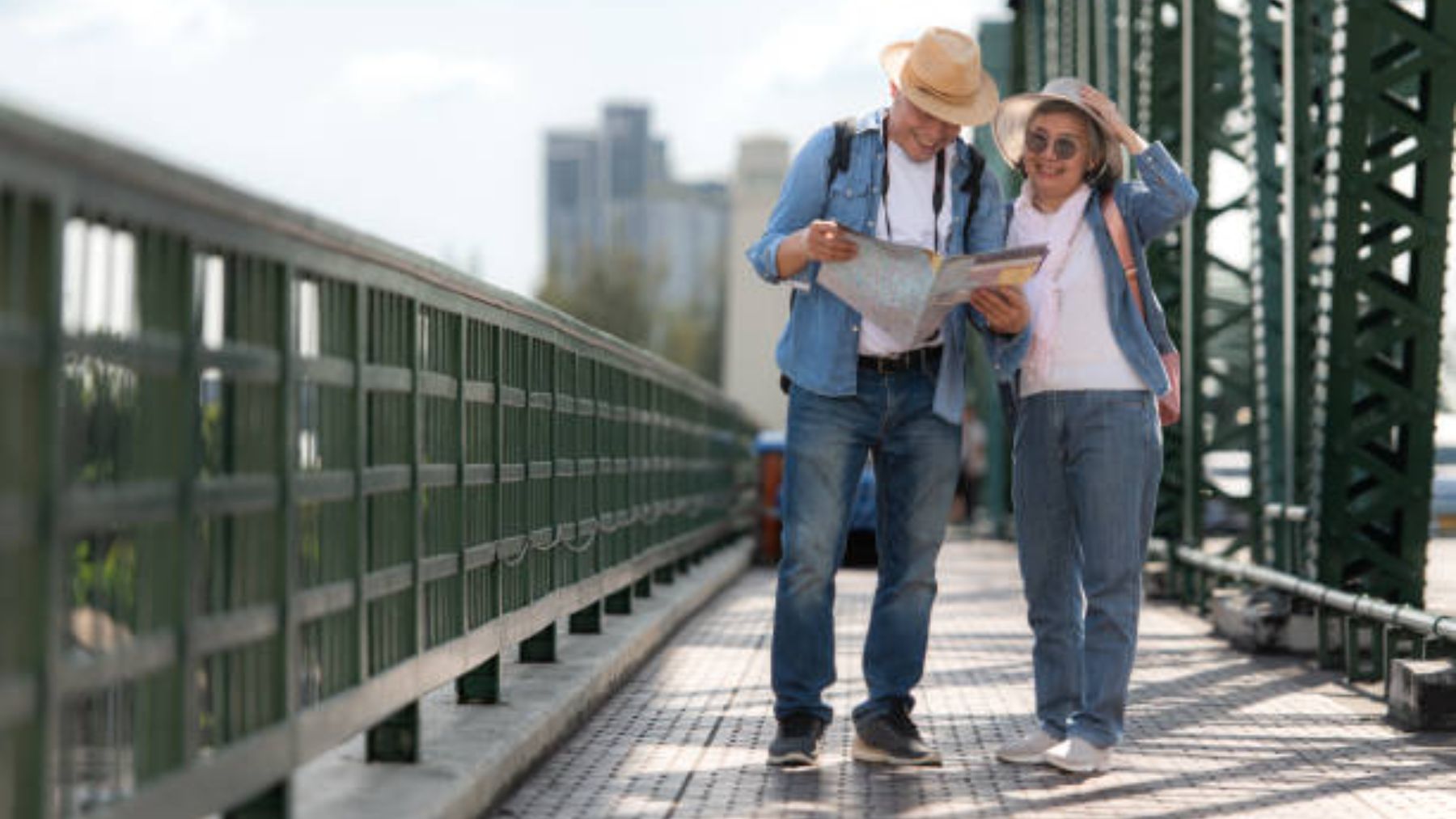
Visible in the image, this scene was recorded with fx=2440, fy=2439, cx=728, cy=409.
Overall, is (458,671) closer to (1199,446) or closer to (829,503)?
(829,503)

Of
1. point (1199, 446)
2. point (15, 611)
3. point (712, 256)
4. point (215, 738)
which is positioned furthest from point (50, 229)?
point (712, 256)

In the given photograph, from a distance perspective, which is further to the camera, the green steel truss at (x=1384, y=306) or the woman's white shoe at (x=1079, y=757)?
the green steel truss at (x=1384, y=306)

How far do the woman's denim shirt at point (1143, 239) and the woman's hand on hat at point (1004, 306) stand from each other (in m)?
0.30

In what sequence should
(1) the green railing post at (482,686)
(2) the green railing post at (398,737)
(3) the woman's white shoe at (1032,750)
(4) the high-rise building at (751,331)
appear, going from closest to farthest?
(2) the green railing post at (398,737) → (3) the woman's white shoe at (1032,750) → (1) the green railing post at (482,686) → (4) the high-rise building at (751,331)

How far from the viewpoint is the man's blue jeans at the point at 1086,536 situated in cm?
682

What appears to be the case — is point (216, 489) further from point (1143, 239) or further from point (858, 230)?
point (1143, 239)

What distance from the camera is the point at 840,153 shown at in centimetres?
685

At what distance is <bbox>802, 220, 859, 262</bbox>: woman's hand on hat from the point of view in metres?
6.46

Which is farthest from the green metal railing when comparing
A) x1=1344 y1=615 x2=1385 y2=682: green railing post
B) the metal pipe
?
x1=1344 y1=615 x2=1385 y2=682: green railing post

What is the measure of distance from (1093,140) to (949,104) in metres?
0.53

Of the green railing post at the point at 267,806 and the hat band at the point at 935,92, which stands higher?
the hat band at the point at 935,92

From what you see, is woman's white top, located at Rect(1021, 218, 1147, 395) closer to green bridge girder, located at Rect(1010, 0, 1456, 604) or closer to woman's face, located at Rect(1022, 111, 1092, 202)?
woman's face, located at Rect(1022, 111, 1092, 202)

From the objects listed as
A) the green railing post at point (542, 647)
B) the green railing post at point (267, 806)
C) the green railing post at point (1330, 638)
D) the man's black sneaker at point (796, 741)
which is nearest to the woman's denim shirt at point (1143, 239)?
the man's black sneaker at point (796, 741)

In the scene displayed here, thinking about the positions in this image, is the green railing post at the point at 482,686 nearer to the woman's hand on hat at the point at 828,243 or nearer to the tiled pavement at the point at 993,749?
the tiled pavement at the point at 993,749
